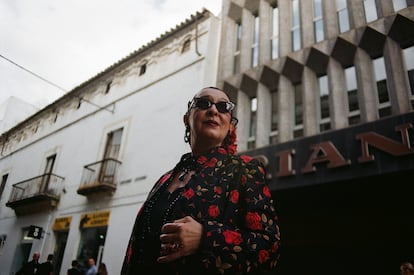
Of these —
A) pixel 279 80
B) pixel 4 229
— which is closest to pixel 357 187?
pixel 279 80

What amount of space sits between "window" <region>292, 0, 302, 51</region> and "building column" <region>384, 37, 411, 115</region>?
8.02 feet

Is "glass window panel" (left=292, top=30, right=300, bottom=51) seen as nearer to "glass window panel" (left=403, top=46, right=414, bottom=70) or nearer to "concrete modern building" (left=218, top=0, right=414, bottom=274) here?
"concrete modern building" (left=218, top=0, right=414, bottom=274)

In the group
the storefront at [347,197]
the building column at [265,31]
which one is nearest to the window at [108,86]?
the building column at [265,31]

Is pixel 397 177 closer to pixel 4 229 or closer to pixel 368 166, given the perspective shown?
pixel 368 166

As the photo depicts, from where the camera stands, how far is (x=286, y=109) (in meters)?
8.44

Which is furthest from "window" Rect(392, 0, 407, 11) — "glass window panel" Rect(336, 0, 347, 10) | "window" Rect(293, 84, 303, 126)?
"window" Rect(293, 84, 303, 126)

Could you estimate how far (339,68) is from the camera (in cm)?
788

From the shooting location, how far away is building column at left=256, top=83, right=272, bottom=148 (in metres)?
8.70

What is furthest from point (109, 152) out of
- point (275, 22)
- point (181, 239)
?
point (181, 239)

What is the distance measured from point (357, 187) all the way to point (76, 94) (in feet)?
48.9

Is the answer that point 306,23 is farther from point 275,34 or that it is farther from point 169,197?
point 169,197

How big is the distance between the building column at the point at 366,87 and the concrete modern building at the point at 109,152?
453 cm

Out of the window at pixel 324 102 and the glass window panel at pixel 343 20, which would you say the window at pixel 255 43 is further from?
the glass window panel at pixel 343 20

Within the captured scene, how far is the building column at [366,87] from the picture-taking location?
685 centimetres
